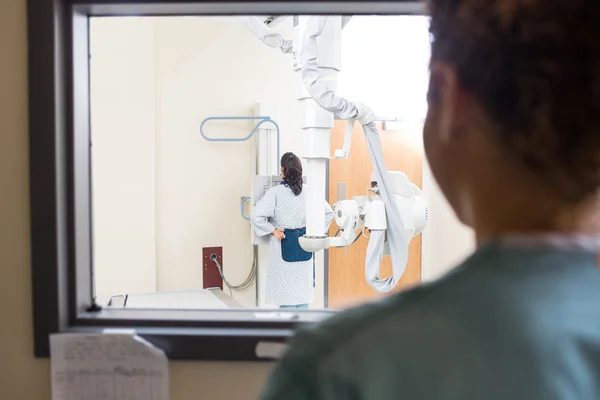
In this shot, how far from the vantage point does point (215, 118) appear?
3.14 metres

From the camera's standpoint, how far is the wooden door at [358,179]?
3596mm

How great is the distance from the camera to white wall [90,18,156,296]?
274cm

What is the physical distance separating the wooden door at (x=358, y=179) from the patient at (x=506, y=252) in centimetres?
324

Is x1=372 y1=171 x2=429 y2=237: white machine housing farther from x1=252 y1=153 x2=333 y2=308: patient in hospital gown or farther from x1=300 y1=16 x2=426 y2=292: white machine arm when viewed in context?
x1=252 y1=153 x2=333 y2=308: patient in hospital gown

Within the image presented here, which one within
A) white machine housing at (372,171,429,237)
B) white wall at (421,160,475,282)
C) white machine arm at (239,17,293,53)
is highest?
white machine arm at (239,17,293,53)

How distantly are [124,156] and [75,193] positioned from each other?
2.12 m

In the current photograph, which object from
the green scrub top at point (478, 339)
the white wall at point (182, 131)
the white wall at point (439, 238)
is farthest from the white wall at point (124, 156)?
the green scrub top at point (478, 339)

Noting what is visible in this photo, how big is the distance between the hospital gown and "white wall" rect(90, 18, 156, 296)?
67 cm

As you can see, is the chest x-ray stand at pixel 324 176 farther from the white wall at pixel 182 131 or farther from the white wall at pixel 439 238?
the white wall at pixel 182 131

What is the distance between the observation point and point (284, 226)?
286cm

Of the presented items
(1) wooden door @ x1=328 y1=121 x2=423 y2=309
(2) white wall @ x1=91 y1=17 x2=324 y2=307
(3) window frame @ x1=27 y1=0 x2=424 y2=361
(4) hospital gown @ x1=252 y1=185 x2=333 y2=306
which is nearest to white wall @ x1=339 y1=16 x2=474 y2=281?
(1) wooden door @ x1=328 y1=121 x2=423 y2=309

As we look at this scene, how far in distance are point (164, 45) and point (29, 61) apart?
2365mm

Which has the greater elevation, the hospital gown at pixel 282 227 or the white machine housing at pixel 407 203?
the white machine housing at pixel 407 203

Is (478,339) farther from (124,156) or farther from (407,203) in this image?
(124,156)
